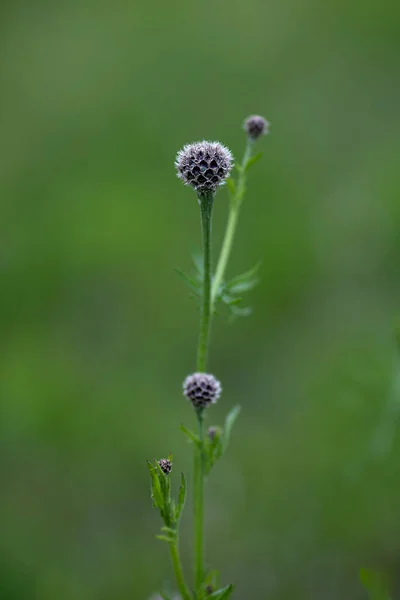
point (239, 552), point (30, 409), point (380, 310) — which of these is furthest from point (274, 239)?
point (239, 552)

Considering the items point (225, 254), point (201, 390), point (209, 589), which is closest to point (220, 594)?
point (209, 589)

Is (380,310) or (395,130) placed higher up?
(395,130)

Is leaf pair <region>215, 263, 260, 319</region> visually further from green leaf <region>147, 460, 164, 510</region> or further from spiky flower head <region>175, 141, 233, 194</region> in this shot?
green leaf <region>147, 460, 164, 510</region>

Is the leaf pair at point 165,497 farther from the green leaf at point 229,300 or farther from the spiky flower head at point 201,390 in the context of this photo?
the green leaf at point 229,300

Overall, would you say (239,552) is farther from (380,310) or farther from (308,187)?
(308,187)

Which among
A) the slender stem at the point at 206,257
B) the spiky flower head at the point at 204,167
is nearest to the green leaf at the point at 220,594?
the slender stem at the point at 206,257

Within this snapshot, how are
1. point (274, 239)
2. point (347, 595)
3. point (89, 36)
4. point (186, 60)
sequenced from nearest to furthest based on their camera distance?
1. point (347, 595)
2. point (274, 239)
3. point (186, 60)
4. point (89, 36)
